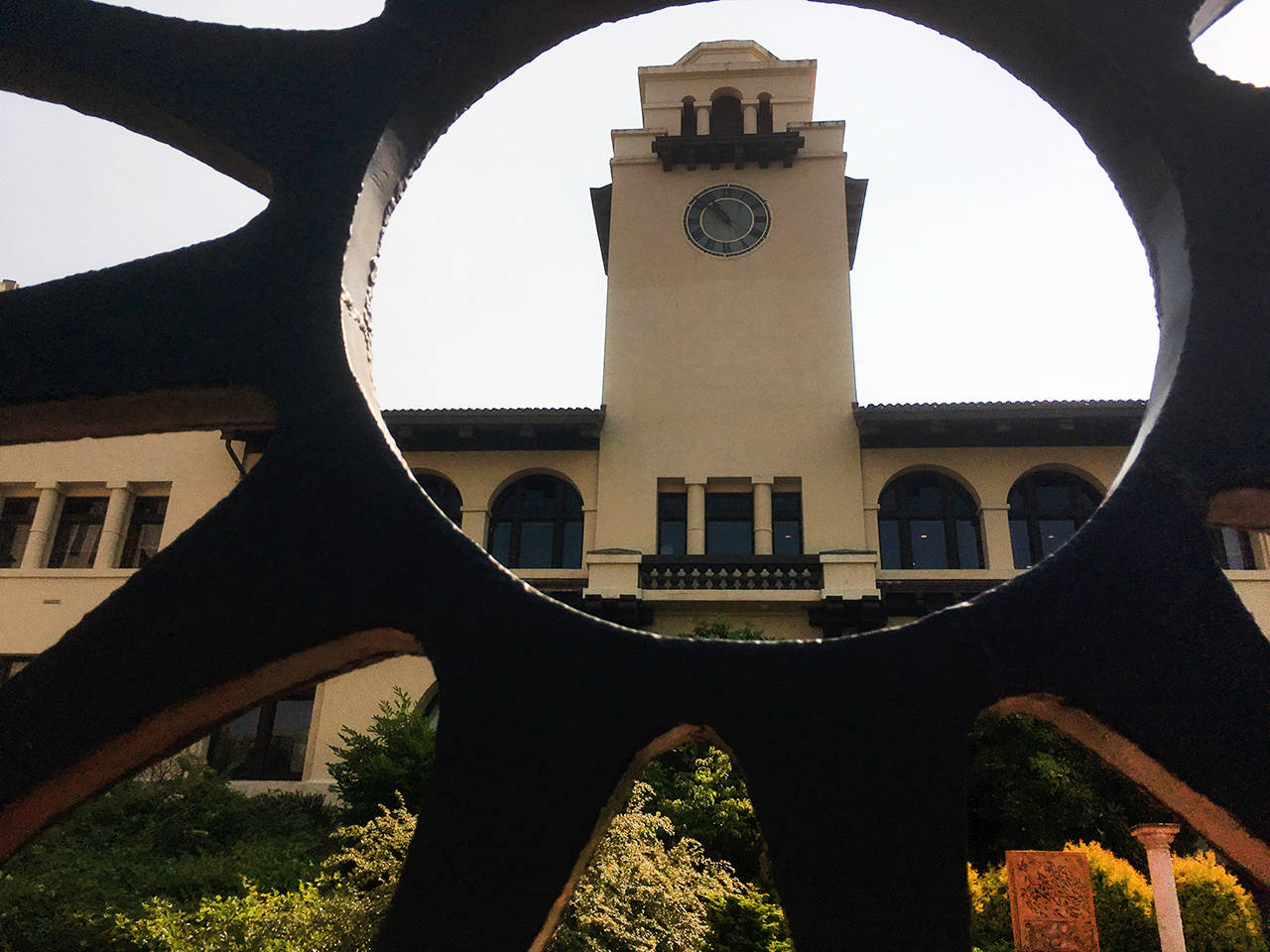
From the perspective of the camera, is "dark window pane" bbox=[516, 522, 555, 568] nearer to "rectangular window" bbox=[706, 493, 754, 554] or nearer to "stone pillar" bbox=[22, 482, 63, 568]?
"rectangular window" bbox=[706, 493, 754, 554]

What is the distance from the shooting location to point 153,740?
367cm

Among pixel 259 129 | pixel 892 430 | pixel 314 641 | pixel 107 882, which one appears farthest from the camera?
pixel 892 430

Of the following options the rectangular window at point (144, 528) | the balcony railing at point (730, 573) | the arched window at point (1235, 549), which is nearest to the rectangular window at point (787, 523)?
the balcony railing at point (730, 573)

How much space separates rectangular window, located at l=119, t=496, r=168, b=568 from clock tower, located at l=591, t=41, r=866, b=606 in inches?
363

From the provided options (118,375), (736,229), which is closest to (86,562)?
(736,229)

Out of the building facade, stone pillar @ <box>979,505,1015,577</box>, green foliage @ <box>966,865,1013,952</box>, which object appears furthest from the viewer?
stone pillar @ <box>979,505,1015,577</box>

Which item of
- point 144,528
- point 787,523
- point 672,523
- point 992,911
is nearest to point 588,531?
point 672,523

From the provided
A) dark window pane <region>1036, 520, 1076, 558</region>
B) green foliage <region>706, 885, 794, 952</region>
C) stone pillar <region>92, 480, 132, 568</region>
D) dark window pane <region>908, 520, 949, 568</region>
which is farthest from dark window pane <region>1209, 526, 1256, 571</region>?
stone pillar <region>92, 480, 132, 568</region>

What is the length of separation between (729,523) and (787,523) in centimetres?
116

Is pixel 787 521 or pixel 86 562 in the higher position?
pixel 787 521

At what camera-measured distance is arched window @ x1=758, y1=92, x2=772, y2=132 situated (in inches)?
945

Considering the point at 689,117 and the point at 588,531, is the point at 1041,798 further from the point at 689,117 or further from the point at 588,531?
the point at 689,117

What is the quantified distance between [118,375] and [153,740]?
157 centimetres

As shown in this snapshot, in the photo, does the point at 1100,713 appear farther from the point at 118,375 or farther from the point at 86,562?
the point at 86,562
